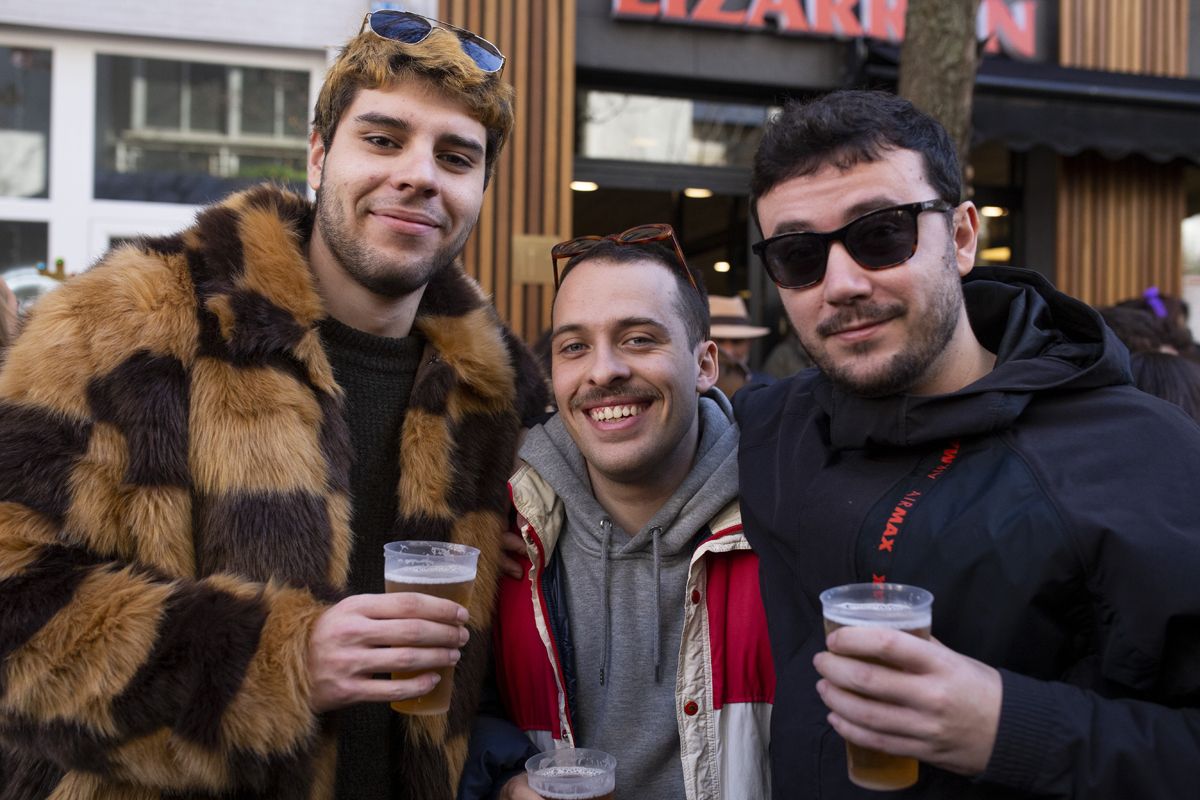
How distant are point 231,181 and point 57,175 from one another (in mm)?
1170

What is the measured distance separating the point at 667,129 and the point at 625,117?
0.39m

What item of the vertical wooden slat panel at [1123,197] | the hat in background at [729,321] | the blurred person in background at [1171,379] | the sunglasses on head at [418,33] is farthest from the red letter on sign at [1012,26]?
the sunglasses on head at [418,33]

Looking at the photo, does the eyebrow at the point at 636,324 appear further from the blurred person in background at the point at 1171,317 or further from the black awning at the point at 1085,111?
the black awning at the point at 1085,111

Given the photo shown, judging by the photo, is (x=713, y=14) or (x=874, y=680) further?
(x=713, y=14)

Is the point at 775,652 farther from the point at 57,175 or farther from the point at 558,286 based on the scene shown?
the point at 57,175

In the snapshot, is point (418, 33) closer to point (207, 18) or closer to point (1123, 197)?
point (207, 18)

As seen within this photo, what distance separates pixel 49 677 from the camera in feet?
6.16

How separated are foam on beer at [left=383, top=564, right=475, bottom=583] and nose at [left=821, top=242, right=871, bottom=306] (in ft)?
2.95

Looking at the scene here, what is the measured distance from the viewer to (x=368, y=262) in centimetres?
241

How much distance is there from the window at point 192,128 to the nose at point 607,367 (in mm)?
5685

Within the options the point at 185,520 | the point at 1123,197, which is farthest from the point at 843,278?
the point at 1123,197

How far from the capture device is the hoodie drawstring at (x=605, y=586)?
94.3 inches

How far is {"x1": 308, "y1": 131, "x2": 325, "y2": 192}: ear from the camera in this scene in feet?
8.67

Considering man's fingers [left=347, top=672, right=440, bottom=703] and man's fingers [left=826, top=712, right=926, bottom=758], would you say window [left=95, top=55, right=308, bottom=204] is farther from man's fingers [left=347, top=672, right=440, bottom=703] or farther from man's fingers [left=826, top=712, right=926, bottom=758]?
man's fingers [left=826, top=712, right=926, bottom=758]
